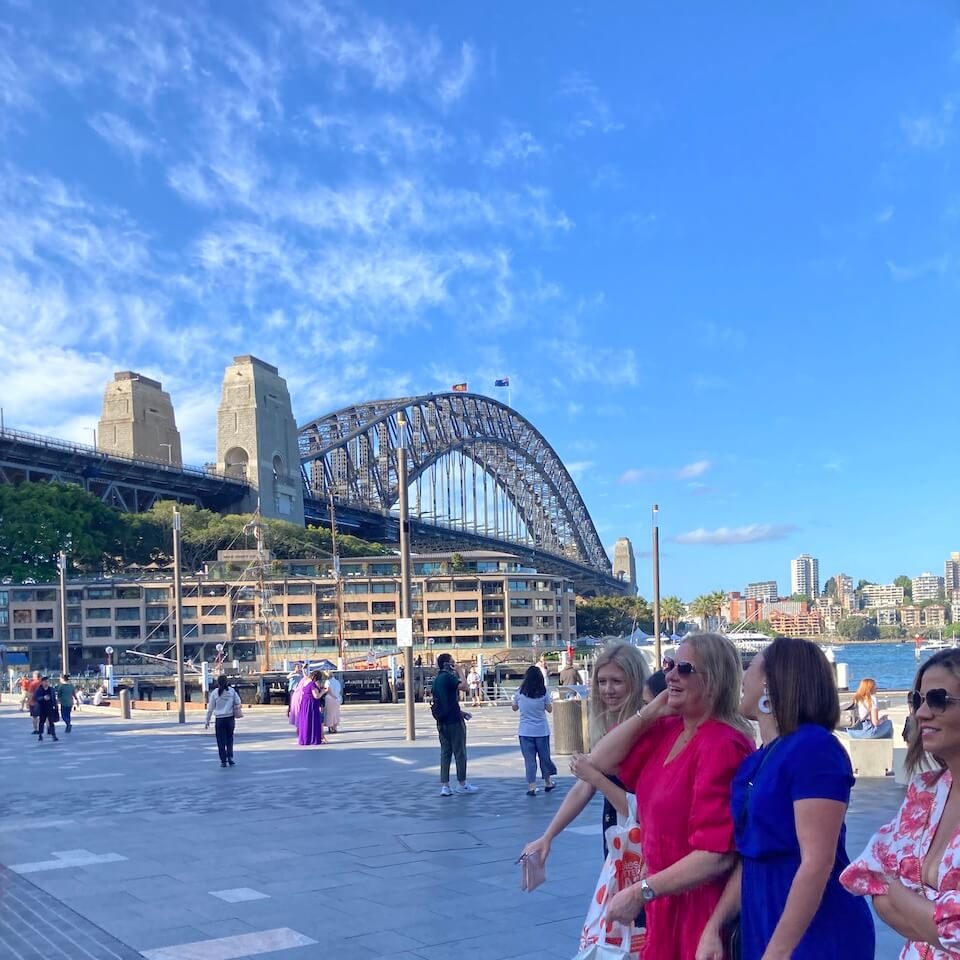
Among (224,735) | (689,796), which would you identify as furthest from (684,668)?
(224,735)

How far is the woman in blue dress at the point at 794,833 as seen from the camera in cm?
330

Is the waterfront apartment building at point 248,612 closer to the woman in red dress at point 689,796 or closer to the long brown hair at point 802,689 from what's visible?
the woman in red dress at point 689,796

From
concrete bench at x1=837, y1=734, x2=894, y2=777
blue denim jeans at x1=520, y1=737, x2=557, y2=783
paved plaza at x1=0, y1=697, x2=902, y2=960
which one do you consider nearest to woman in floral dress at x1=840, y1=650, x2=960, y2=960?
paved plaza at x1=0, y1=697, x2=902, y2=960

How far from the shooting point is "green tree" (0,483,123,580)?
79438mm

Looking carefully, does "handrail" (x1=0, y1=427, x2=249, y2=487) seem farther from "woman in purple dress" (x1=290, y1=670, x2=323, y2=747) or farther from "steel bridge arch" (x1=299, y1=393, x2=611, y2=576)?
"woman in purple dress" (x1=290, y1=670, x2=323, y2=747)

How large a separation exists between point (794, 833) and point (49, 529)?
276 ft

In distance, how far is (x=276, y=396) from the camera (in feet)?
368

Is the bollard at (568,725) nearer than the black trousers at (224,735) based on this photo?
Yes

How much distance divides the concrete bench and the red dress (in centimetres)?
1205

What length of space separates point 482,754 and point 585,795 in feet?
49.3

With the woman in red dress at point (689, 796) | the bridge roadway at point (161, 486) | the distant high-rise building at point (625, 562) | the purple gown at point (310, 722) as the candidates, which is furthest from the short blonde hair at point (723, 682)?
the distant high-rise building at point (625, 562)

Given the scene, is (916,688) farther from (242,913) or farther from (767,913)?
(242,913)

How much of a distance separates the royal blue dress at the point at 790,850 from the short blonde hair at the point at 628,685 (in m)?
1.20

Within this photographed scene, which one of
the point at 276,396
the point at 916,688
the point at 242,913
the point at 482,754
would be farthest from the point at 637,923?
the point at 276,396
